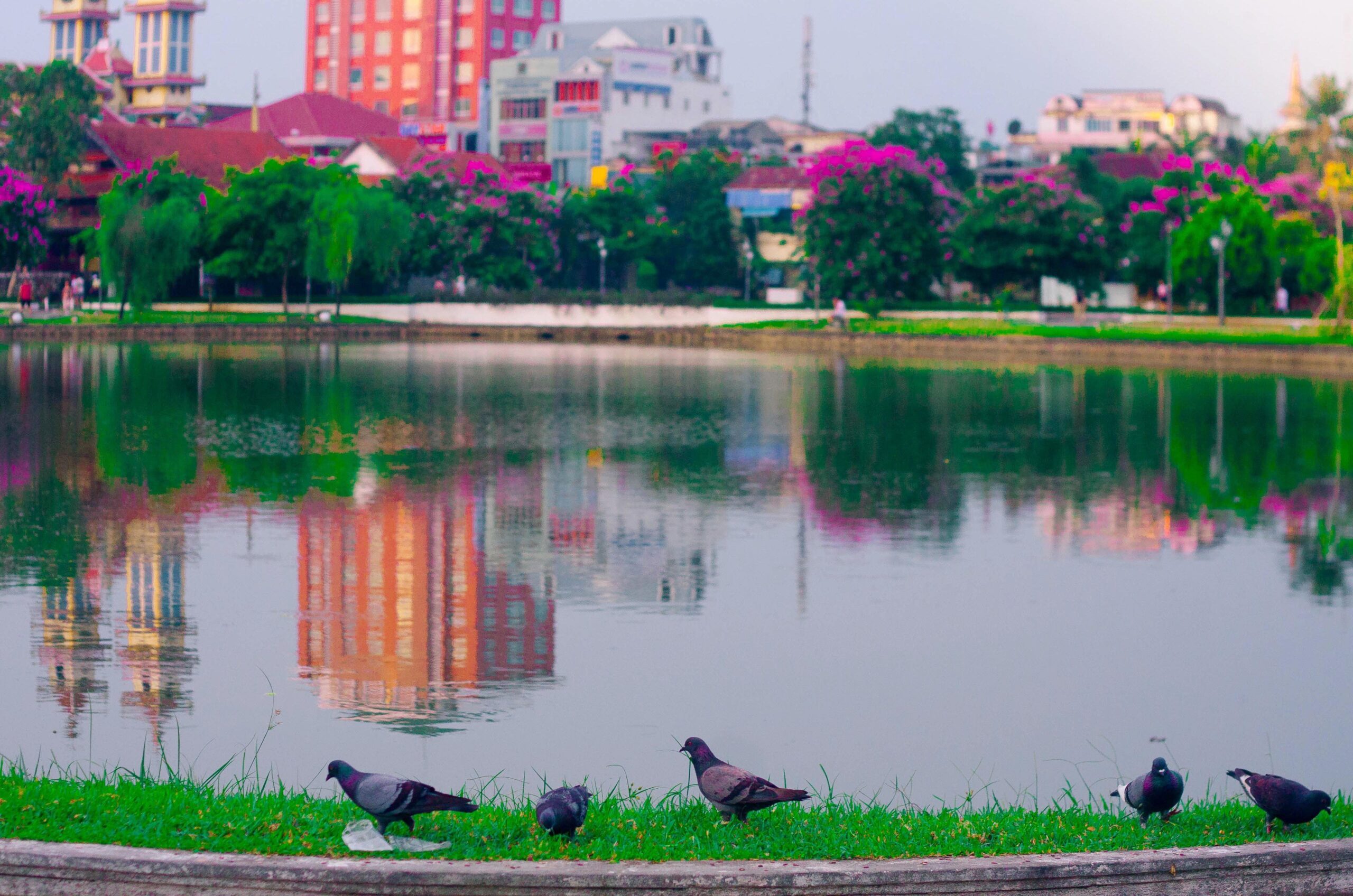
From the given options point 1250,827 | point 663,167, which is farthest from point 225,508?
point 663,167

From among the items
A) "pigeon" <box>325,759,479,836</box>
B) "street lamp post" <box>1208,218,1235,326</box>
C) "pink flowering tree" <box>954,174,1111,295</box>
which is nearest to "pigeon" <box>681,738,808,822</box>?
"pigeon" <box>325,759,479,836</box>

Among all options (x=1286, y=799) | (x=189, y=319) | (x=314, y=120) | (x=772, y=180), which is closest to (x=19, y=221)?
(x=189, y=319)

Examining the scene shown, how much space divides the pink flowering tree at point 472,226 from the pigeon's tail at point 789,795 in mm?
63044

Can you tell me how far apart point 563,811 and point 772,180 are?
76683mm

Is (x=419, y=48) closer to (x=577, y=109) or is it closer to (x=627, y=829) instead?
(x=577, y=109)

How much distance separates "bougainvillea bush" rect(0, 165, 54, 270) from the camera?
61.4m

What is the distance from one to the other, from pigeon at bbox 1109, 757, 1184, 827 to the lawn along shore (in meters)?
0.06

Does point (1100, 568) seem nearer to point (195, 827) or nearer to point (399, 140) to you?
point (195, 827)

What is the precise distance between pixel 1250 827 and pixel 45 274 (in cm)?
6939

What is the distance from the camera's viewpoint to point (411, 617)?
12.1 meters

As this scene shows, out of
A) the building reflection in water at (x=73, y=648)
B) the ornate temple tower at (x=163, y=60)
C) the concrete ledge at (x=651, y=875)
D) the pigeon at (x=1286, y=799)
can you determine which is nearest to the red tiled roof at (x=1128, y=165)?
the ornate temple tower at (x=163, y=60)

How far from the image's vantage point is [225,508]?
1719cm

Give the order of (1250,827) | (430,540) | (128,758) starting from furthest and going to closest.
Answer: (430,540) < (128,758) < (1250,827)

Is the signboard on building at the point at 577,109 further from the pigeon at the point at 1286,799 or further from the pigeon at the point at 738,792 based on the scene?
the pigeon at the point at 1286,799
